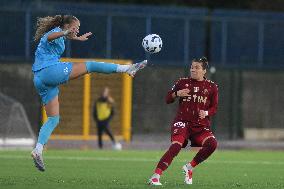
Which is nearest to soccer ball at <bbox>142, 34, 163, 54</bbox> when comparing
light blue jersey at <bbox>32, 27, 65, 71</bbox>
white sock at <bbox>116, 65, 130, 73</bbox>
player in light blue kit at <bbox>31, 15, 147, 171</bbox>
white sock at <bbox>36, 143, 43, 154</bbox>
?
player in light blue kit at <bbox>31, 15, 147, 171</bbox>

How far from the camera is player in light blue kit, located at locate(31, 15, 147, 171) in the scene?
14.5 meters

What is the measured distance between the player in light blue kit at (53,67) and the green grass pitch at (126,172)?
39.1 inches

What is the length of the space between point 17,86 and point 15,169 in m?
19.1

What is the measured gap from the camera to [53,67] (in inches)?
579

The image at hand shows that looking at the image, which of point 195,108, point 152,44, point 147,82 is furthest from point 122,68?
point 147,82

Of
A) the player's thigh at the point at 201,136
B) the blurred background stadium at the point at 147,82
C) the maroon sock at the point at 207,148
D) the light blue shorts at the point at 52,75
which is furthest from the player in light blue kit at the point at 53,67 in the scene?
the blurred background stadium at the point at 147,82

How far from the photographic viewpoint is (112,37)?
42.9m

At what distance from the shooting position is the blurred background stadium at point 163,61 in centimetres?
3666

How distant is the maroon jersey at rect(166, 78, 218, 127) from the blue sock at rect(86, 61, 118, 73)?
3.44ft

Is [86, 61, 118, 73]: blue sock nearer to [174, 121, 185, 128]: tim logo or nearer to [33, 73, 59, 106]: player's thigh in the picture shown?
[33, 73, 59, 106]: player's thigh

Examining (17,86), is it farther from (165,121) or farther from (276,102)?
(276,102)

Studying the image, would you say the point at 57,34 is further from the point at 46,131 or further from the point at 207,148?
the point at 207,148

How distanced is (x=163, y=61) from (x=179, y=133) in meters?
28.0

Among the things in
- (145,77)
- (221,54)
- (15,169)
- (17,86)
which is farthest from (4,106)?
(221,54)
